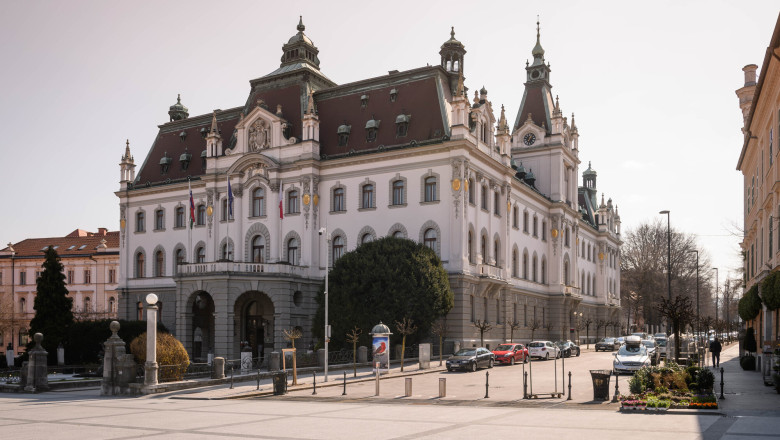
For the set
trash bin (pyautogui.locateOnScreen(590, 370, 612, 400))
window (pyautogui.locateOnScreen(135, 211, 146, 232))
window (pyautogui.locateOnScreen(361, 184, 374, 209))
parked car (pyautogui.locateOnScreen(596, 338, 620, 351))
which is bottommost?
parked car (pyautogui.locateOnScreen(596, 338, 620, 351))

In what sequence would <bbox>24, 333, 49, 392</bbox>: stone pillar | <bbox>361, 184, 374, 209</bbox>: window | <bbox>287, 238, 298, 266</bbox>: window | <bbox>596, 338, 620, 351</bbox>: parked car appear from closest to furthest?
<bbox>24, 333, 49, 392</bbox>: stone pillar < <bbox>361, 184, 374, 209</bbox>: window < <bbox>287, 238, 298, 266</bbox>: window < <bbox>596, 338, 620, 351</bbox>: parked car

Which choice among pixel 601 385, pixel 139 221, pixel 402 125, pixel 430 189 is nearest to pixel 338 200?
pixel 402 125

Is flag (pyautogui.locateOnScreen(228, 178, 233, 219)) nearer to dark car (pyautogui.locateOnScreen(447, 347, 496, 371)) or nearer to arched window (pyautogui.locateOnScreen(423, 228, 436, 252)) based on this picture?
arched window (pyautogui.locateOnScreen(423, 228, 436, 252))

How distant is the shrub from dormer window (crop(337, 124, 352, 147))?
26607mm

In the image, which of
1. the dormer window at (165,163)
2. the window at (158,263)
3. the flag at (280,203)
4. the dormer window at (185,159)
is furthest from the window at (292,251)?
the dormer window at (165,163)

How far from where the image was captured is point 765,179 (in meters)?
35.5

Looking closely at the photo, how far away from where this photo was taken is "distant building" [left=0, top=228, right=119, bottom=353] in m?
93.8

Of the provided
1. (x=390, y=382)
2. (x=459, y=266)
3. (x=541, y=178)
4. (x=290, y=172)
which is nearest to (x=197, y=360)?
(x=290, y=172)

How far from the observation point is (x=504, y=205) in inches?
2415

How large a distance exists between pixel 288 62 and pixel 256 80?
10.8 ft

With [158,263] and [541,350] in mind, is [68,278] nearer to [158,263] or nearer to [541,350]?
[158,263]

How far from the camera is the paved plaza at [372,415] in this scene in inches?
741

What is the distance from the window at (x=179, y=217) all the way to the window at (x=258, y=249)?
9491 mm

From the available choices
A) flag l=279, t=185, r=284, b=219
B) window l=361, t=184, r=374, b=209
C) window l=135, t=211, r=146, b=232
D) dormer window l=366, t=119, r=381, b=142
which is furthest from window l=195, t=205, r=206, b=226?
dormer window l=366, t=119, r=381, b=142
